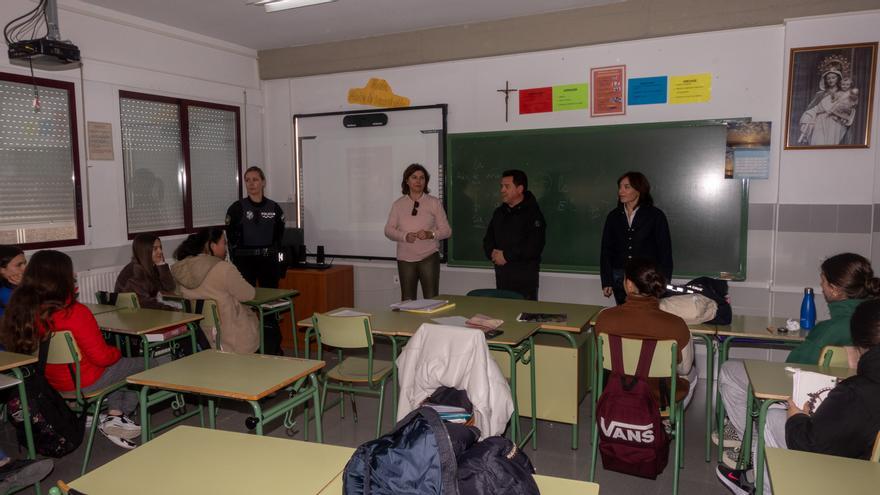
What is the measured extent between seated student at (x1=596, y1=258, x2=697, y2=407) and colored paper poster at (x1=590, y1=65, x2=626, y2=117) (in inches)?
92.5

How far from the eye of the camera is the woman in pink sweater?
17.0ft

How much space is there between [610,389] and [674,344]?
367 mm

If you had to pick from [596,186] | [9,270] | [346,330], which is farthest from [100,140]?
[596,186]

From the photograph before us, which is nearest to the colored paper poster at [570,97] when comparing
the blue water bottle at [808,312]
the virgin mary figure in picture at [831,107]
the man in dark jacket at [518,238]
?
the man in dark jacket at [518,238]

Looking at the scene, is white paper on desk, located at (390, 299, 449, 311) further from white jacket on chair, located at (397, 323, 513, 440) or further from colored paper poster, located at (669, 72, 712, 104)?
colored paper poster, located at (669, 72, 712, 104)

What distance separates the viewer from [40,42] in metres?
3.67

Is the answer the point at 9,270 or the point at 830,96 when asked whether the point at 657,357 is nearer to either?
the point at 830,96

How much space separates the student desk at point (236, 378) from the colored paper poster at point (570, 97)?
3430mm

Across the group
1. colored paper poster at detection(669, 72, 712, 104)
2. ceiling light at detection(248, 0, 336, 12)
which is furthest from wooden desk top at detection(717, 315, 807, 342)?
ceiling light at detection(248, 0, 336, 12)

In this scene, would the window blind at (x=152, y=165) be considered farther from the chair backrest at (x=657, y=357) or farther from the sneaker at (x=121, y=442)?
the chair backrest at (x=657, y=357)

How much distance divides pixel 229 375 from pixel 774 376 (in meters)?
2.25

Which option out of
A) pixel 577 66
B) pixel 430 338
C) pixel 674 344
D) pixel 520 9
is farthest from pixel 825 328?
pixel 520 9

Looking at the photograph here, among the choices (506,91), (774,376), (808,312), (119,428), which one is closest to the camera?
(774,376)

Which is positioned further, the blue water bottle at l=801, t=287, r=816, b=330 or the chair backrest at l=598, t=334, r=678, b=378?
the blue water bottle at l=801, t=287, r=816, b=330
